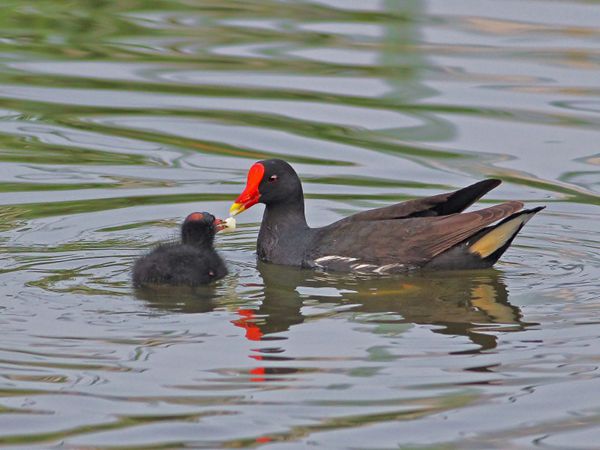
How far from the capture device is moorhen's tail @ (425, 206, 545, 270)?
9172mm

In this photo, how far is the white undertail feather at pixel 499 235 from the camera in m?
9.16

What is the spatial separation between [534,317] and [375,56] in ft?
22.8

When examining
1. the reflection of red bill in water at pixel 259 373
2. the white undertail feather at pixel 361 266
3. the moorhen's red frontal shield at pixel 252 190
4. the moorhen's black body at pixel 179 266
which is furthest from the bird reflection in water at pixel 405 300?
the reflection of red bill in water at pixel 259 373

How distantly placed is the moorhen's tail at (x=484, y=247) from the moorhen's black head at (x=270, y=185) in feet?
3.82

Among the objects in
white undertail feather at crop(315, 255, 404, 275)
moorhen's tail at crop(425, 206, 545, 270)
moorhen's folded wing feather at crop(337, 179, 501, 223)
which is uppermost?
moorhen's folded wing feather at crop(337, 179, 501, 223)

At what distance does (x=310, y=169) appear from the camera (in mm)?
11758

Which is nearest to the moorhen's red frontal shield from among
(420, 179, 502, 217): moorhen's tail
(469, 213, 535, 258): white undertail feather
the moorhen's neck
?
the moorhen's neck

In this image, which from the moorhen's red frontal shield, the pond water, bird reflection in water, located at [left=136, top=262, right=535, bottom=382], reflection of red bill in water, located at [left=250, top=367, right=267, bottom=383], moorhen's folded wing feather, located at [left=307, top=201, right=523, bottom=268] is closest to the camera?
the pond water

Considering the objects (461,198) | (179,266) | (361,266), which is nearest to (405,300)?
(361,266)

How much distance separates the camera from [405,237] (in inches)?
370

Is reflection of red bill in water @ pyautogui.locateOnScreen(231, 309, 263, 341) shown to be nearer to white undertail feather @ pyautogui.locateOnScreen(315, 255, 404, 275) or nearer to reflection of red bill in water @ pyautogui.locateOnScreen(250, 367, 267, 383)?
reflection of red bill in water @ pyautogui.locateOnScreen(250, 367, 267, 383)

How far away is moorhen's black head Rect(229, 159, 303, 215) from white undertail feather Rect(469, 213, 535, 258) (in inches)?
55.4

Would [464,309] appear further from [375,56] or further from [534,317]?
[375,56]

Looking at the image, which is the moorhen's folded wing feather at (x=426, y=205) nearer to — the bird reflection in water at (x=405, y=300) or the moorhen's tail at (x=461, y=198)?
the moorhen's tail at (x=461, y=198)
